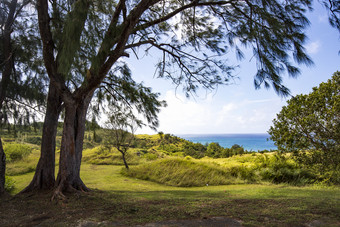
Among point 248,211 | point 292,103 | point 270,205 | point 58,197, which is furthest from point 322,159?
point 58,197

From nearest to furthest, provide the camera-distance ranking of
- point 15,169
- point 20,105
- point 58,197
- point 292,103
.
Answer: point 58,197 → point 20,105 → point 292,103 → point 15,169

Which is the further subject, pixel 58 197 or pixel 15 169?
pixel 15 169

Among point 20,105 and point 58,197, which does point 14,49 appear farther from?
point 58,197

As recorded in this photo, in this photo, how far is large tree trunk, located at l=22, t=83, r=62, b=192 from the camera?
4727mm

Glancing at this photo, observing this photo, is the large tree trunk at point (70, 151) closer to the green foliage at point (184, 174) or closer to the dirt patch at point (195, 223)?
the dirt patch at point (195, 223)

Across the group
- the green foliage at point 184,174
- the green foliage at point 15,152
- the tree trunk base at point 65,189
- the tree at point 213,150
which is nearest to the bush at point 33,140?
the green foliage at point 15,152

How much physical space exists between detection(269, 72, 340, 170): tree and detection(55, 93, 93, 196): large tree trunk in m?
5.73

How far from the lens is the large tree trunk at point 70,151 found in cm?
430

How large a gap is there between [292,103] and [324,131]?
3.76 feet

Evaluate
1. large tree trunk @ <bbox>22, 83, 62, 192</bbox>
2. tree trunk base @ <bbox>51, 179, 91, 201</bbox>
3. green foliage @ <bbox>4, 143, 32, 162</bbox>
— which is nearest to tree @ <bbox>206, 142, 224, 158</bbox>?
tree trunk base @ <bbox>51, 179, 91, 201</bbox>

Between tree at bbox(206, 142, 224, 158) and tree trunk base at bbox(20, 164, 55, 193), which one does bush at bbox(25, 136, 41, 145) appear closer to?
tree at bbox(206, 142, 224, 158)

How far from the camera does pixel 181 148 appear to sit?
15.0 meters

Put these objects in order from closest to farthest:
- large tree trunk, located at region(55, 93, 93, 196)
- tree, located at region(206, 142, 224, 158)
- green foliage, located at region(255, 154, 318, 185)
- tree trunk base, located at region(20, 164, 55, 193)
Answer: large tree trunk, located at region(55, 93, 93, 196) → tree trunk base, located at region(20, 164, 55, 193) → green foliage, located at region(255, 154, 318, 185) → tree, located at region(206, 142, 224, 158)

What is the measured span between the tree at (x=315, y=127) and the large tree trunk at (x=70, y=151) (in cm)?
573
